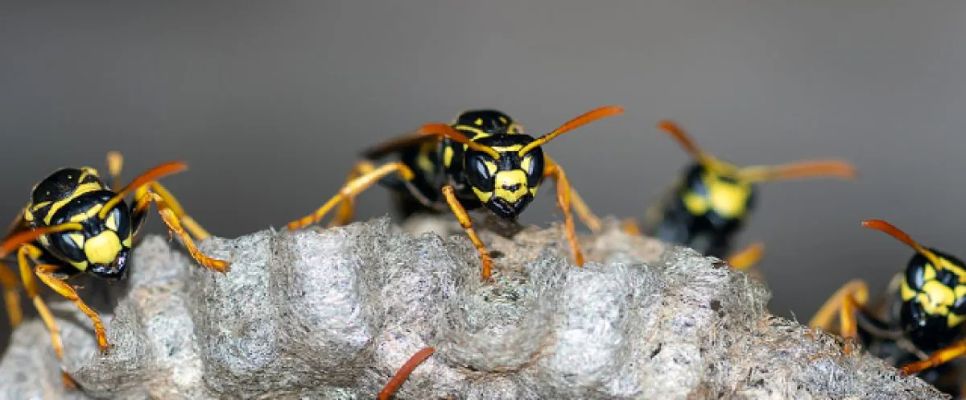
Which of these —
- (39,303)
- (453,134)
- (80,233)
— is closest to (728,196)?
(453,134)

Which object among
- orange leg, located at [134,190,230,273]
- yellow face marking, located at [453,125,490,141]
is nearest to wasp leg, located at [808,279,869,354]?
yellow face marking, located at [453,125,490,141]

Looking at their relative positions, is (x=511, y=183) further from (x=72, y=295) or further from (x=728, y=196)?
(x=728, y=196)

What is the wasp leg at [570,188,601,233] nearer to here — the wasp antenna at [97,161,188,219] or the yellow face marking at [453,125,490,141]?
the yellow face marking at [453,125,490,141]

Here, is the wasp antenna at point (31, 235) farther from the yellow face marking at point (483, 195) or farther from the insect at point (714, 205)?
the insect at point (714, 205)

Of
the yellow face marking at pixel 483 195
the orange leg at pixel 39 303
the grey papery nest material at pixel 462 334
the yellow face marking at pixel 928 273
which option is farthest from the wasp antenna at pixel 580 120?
the orange leg at pixel 39 303

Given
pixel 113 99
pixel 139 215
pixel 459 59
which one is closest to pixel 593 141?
pixel 459 59

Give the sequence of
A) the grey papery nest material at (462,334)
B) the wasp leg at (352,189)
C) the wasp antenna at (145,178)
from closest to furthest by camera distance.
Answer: the grey papery nest material at (462,334), the wasp antenna at (145,178), the wasp leg at (352,189)
